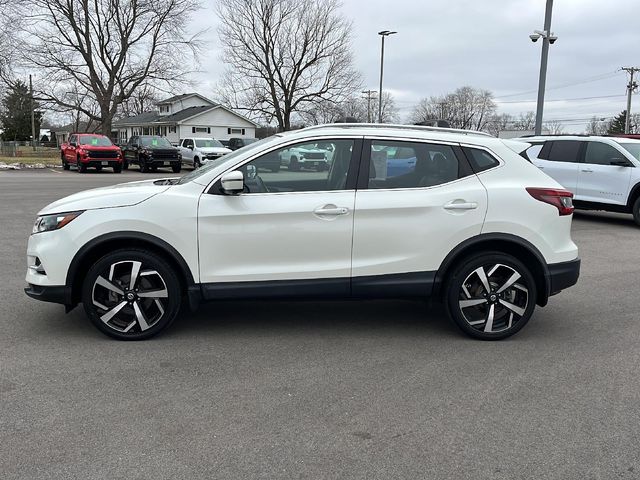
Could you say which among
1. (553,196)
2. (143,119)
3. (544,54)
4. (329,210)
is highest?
(143,119)

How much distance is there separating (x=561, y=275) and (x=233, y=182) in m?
2.85

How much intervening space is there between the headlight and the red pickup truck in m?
24.5

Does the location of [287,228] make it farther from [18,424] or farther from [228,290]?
[18,424]

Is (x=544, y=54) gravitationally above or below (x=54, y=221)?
above

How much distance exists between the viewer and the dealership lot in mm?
2949

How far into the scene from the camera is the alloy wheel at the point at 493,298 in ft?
15.4

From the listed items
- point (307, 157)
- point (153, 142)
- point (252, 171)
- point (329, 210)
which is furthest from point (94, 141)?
point (329, 210)

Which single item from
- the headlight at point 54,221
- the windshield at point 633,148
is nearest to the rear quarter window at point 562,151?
the windshield at point 633,148

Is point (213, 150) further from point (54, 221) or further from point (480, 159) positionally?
point (480, 159)

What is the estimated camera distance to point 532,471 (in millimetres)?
2891

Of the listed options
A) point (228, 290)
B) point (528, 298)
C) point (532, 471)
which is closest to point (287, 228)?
point (228, 290)

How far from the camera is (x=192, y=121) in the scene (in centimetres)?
6284

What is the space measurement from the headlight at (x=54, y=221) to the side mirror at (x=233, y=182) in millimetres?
1169

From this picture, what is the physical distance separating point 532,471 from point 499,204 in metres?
A: 2.33
